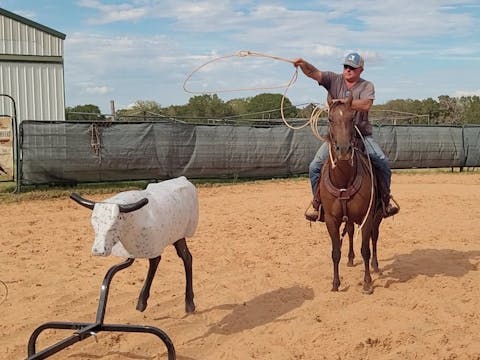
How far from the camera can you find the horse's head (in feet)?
19.1

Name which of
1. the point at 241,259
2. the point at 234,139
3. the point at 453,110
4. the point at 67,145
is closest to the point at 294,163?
the point at 234,139

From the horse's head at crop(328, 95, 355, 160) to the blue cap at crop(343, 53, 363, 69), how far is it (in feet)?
2.10

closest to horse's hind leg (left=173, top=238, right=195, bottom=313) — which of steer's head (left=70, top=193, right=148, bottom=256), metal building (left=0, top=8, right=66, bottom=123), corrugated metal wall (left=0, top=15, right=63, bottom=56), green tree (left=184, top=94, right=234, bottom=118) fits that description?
steer's head (left=70, top=193, right=148, bottom=256)

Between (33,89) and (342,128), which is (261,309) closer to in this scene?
(342,128)

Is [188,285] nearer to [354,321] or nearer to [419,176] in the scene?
[354,321]

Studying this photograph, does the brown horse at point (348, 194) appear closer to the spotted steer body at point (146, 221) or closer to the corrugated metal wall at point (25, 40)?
the spotted steer body at point (146, 221)

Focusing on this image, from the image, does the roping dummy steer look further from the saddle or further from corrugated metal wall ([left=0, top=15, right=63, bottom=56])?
corrugated metal wall ([left=0, top=15, right=63, bottom=56])

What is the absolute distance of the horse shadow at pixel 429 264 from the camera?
286 inches

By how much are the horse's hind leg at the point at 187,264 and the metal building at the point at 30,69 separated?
1496 cm

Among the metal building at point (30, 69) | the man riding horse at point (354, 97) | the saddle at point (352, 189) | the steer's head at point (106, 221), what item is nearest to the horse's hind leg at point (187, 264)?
the steer's head at point (106, 221)

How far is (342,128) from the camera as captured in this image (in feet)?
19.1

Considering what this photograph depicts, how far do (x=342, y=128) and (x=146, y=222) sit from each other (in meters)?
2.43

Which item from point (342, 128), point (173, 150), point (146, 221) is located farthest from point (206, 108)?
point (146, 221)

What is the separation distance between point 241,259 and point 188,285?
249 centimetres
